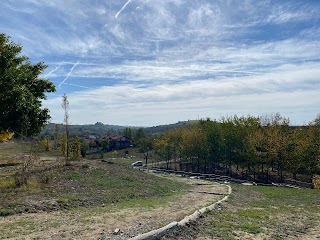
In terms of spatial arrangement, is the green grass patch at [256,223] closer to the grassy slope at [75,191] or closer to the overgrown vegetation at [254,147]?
the grassy slope at [75,191]

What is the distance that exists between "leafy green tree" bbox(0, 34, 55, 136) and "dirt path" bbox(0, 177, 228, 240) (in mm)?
7253

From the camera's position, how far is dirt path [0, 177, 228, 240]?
8805 mm

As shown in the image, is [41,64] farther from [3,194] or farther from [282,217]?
[282,217]

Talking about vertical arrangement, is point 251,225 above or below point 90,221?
below

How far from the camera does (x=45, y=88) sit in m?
21.2

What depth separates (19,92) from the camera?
53.3 feet

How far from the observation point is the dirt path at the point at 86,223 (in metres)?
8.80

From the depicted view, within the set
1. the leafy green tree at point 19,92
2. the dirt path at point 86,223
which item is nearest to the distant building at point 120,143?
the leafy green tree at point 19,92

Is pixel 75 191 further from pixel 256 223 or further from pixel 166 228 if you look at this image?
pixel 256 223

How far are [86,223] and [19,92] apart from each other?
8.98m

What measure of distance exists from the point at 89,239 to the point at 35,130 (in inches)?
551

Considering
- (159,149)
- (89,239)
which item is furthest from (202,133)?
(89,239)

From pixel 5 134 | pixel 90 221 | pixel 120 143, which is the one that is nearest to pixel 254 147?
pixel 5 134

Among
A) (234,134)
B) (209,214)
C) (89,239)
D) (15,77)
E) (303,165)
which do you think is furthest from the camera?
(234,134)
